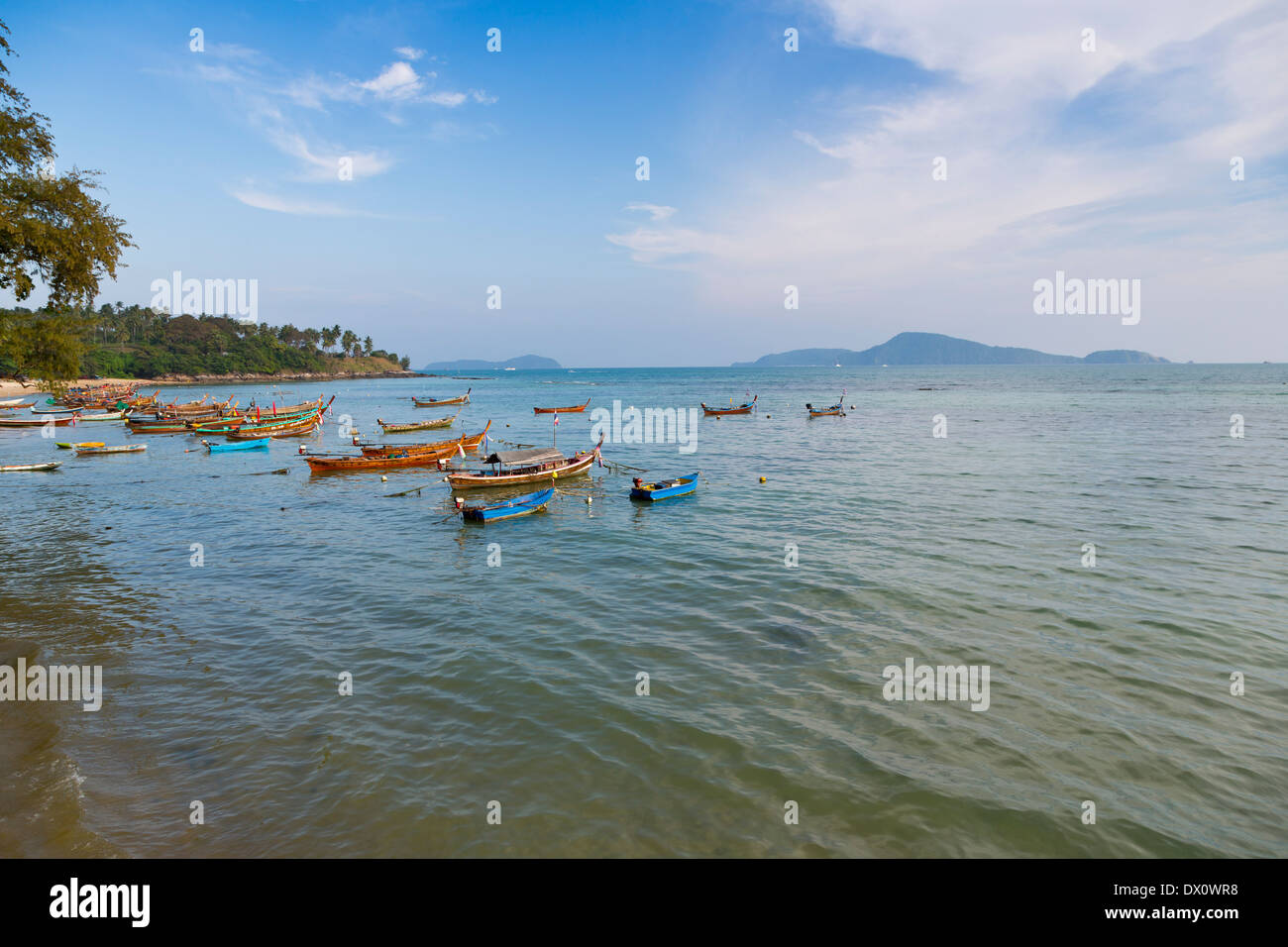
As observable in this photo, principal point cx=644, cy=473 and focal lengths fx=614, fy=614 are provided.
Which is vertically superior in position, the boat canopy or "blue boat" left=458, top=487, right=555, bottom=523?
the boat canopy

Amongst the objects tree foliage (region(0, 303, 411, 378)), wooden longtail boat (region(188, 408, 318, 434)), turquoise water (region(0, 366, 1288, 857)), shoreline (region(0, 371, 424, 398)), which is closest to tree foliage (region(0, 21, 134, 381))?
turquoise water (region(0, 366, 1288, 857))

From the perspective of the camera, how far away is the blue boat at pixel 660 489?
28.2m

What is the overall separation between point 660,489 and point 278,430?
140 ft

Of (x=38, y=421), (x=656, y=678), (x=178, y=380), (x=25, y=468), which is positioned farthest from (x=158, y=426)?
(x=178, y=380)

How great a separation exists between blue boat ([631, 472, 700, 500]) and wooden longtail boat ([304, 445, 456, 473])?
18172 mm

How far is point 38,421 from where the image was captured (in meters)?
62.3

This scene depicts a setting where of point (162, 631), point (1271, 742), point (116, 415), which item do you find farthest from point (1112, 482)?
point (116, 415)

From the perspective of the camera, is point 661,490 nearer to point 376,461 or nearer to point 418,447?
point 418,447

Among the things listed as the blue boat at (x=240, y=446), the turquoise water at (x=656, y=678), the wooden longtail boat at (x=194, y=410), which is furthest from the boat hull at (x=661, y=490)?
the wooden longtail boat at (x=194, y=410)

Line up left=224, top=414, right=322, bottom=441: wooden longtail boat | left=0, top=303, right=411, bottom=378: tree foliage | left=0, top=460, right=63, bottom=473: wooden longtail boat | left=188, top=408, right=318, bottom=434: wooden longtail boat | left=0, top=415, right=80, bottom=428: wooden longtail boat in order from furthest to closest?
left=0, top=303, right=411, bottom=378: tree foliage
left=0, top=415, right=80, bottom=428: wooden longtail boat
left=188, top=408, right=318, bottom=434: wooden longtail boat
left=224, top=414, right=322, bottom=441: wooden longtail boat
left=0, top=460, right=63, bottom=473: wooden longtail boat

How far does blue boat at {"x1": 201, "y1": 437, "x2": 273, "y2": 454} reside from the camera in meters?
45.4

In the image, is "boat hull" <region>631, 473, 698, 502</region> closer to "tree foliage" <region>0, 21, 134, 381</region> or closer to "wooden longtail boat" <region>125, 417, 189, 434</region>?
"tree foliage" <region>0, 21, 134, 381</region>

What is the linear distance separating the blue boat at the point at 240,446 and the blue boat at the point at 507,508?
30.1m

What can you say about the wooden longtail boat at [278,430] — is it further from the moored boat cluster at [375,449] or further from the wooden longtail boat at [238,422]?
the wooden longtail boat at [238,422]
